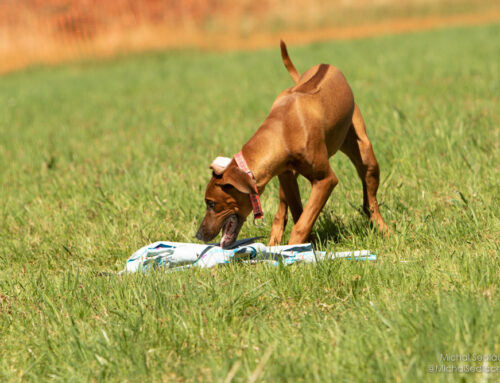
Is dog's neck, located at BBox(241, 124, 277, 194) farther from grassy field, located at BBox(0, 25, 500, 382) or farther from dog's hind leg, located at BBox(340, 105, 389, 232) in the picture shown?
dog's hind leg, located at BBox(340, 105, 389, 232)

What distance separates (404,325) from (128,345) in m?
1.11

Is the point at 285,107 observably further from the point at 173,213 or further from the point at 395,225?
the point at 173,213

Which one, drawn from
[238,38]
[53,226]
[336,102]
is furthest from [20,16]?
[336,102]

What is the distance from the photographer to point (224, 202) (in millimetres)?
3410

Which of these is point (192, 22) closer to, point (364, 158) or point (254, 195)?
point (364, 158)

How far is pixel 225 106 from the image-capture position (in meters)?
8.69

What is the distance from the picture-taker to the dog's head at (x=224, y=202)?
11.0 ft

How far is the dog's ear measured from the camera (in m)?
3.24

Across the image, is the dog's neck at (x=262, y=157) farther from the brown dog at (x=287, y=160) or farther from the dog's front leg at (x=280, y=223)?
the dog's front leg at (x=280, y=223)

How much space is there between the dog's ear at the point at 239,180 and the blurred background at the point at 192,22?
16.4 meters

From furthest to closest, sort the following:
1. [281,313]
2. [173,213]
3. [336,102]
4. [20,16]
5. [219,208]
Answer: [20,16], [173,213], [336,102], [219,208], [281,313]

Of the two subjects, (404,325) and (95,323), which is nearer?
(404,325)

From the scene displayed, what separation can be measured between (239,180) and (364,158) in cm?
108

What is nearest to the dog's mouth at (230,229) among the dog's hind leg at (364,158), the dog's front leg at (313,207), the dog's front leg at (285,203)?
the dog's front leg at (313,207)
